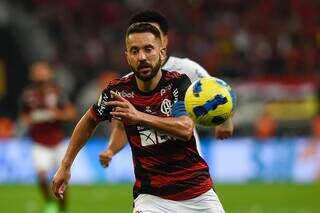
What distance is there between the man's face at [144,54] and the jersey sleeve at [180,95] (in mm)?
225

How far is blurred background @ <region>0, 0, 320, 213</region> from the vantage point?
61.2ft

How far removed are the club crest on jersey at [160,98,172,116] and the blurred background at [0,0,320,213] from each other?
9330 millimetres

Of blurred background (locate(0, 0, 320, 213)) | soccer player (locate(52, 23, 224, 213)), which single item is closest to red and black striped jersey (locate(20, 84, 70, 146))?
blurred background (locate(0, 0, 320, 213))

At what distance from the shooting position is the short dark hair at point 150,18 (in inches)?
255

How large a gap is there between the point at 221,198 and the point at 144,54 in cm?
954

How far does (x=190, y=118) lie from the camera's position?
6.22 m

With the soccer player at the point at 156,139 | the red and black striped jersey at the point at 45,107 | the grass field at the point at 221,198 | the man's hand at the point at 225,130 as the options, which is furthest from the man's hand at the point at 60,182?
the red and black striped jersey at the point at 45,107

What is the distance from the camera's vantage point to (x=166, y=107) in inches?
252

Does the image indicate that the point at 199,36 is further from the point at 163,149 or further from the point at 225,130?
the point at 163,149

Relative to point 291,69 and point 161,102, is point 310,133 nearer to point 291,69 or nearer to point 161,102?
point 291,69

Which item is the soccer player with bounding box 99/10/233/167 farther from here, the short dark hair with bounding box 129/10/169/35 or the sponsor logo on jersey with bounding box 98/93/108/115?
the sponsor logo on jersey with bounding box 98/93/108/115

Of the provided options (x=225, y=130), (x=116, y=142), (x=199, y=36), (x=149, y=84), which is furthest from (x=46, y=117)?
(x=199, y=36)

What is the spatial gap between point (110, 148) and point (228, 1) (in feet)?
60.9

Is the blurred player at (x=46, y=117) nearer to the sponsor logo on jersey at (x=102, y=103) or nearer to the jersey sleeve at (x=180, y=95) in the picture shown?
the sponsor logo on jersey at (x=102, y=103)
